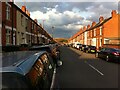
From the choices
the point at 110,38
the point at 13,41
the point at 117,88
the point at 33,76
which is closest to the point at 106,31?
the point at 110,38

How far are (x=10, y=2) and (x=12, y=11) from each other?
3.73 feet

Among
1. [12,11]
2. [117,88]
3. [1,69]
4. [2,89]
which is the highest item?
[12,11]

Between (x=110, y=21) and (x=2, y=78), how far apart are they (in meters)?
50.2

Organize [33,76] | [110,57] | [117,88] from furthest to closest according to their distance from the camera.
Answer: [110,57]
[117,88]
[33,76]

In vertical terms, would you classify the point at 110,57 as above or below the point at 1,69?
below

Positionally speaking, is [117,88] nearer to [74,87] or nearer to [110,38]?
[74,87]

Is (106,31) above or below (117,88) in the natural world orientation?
above

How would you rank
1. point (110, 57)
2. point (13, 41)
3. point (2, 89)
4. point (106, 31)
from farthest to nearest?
point (106, 31) → point (13, 41) → point (110, 57) → point (2, 89)

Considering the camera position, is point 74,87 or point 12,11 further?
point 12,11

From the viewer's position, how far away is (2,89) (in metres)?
2.57

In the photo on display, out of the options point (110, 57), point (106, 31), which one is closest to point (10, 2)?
point (110, 57)

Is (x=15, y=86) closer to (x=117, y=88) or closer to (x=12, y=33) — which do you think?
(x=117, y=88)

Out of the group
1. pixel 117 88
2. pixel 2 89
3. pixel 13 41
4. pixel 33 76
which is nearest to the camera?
pixel 2 89

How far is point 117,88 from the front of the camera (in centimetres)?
800
